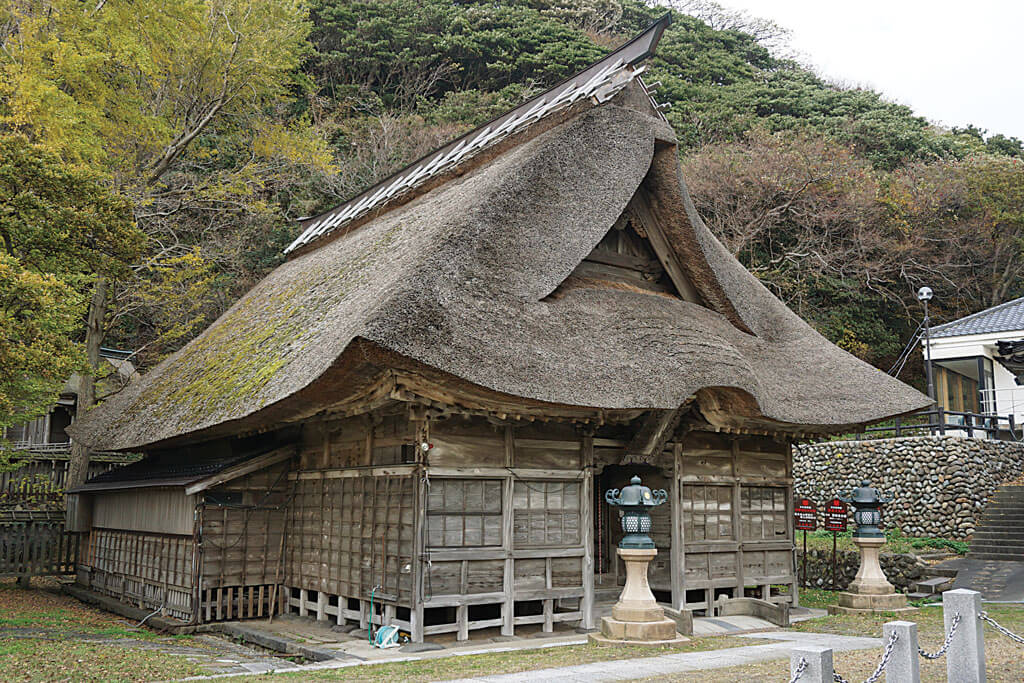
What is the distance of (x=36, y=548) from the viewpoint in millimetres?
15008

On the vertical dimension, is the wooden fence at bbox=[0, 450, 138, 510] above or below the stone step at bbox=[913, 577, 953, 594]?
above

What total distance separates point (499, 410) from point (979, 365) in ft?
67.2

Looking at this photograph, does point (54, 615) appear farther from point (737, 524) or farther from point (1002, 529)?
point (1002, 529)

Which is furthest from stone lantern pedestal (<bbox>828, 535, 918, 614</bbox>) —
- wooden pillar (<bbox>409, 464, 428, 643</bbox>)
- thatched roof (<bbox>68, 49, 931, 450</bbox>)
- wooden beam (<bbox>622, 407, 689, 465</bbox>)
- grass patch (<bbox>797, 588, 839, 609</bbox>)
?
wooden pillar (<bbox>409, 464, 428, 643</bbox>)

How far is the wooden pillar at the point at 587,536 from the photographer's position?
988cm

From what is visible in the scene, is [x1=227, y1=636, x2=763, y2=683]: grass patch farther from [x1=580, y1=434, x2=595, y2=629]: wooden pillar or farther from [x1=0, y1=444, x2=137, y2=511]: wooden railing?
[x1=0, y1=444, x2=137, y2=511]: wooden railing

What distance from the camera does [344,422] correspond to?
10.3 metres

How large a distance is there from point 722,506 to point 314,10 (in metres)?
29.9

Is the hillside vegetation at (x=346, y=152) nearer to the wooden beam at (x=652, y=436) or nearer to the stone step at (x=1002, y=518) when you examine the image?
the wooden beam at (x=652, y=436)

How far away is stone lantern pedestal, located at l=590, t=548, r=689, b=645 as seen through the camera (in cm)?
847

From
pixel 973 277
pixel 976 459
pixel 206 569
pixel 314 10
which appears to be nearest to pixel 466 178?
pixel 206 569

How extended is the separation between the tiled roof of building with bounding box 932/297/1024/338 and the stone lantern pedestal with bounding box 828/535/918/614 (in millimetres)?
14477

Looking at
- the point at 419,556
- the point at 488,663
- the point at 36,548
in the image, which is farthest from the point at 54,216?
the point at 488,663

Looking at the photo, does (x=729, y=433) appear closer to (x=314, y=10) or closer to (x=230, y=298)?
(x=230, y=298)
